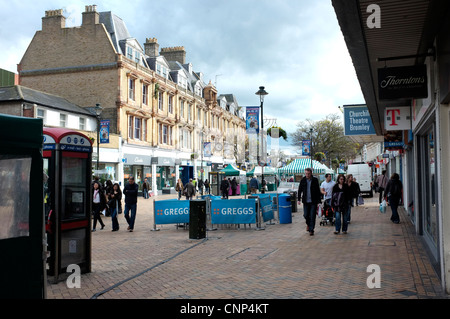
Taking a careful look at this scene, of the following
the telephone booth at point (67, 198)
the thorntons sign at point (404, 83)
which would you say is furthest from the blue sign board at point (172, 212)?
the thorntons sign at point (404, 83)

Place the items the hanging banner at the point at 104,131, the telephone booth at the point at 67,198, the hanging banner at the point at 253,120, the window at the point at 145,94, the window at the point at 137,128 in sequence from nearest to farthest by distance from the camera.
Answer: the telephone booth at the point at 67,198
the hanging banner at the point at 253,120
the hanging banner at the point at 104,131
the window at the point at 137,128
the window at the point at 145,94

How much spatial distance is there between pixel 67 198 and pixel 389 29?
608 cm

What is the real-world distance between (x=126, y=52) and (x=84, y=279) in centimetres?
3142

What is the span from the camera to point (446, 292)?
18.4ft

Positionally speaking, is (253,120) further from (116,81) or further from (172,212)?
(172,212)

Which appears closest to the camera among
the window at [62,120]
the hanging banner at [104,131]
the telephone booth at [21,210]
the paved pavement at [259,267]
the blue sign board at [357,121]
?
the telephone booth at [21,210]

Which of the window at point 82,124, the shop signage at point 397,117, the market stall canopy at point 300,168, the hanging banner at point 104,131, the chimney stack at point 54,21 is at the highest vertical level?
the chimney stack at point 54,21

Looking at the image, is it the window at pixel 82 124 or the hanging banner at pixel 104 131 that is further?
the window at pixel 82 124

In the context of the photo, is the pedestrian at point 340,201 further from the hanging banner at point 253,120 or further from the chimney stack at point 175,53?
the chimney stack at point 175,53

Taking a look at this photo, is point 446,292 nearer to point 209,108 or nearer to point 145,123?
point 145,123

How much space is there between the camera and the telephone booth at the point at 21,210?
13.3 feet

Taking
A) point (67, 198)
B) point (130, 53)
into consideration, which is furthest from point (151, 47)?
point (67, 198)

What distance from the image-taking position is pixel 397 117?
34.0ft

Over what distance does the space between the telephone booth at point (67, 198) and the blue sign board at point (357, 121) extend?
10725 mm
